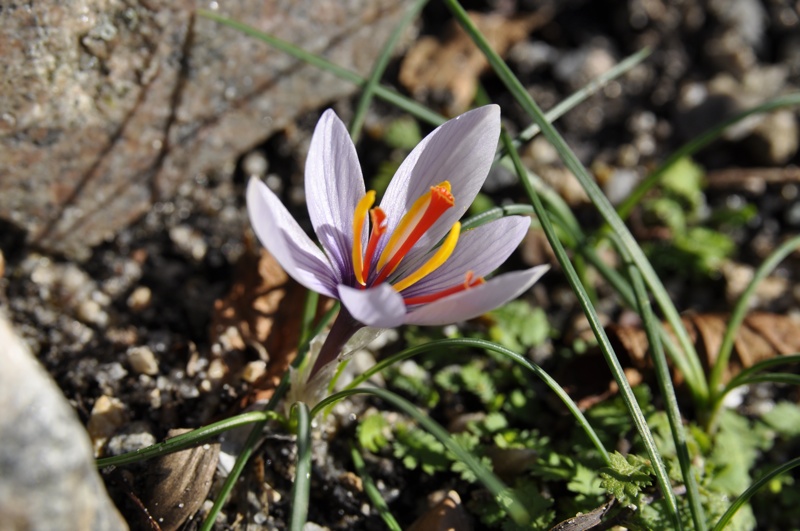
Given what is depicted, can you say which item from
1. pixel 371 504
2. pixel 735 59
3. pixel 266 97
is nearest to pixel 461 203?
pixel 371 504

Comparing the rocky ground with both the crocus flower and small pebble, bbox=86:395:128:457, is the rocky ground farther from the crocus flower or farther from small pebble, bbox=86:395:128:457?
the crocus flower

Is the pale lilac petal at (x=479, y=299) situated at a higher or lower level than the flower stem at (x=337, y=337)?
lower

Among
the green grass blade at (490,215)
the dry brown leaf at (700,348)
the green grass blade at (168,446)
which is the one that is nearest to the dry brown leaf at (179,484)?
the green grass blade at (168,446)

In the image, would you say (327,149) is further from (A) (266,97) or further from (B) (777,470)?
(B) (777,470)

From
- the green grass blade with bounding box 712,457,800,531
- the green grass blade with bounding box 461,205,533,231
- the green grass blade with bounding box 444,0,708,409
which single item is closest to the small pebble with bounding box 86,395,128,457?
the green grass blade with bounding box 461,205,533,231

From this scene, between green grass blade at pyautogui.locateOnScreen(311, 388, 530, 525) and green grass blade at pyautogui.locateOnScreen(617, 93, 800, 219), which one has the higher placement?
green grass blade at pyautogui.locateOnScreen(617, 93, 800, 219)

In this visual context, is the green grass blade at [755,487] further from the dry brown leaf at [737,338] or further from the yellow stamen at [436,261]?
the yellow stamen at [436,261]

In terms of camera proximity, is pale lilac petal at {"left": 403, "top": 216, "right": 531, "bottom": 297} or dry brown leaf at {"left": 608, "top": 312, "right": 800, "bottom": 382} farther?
dry brown leaf at {"left": 608, "top": 312, "right": 800, "bottom": 382}
